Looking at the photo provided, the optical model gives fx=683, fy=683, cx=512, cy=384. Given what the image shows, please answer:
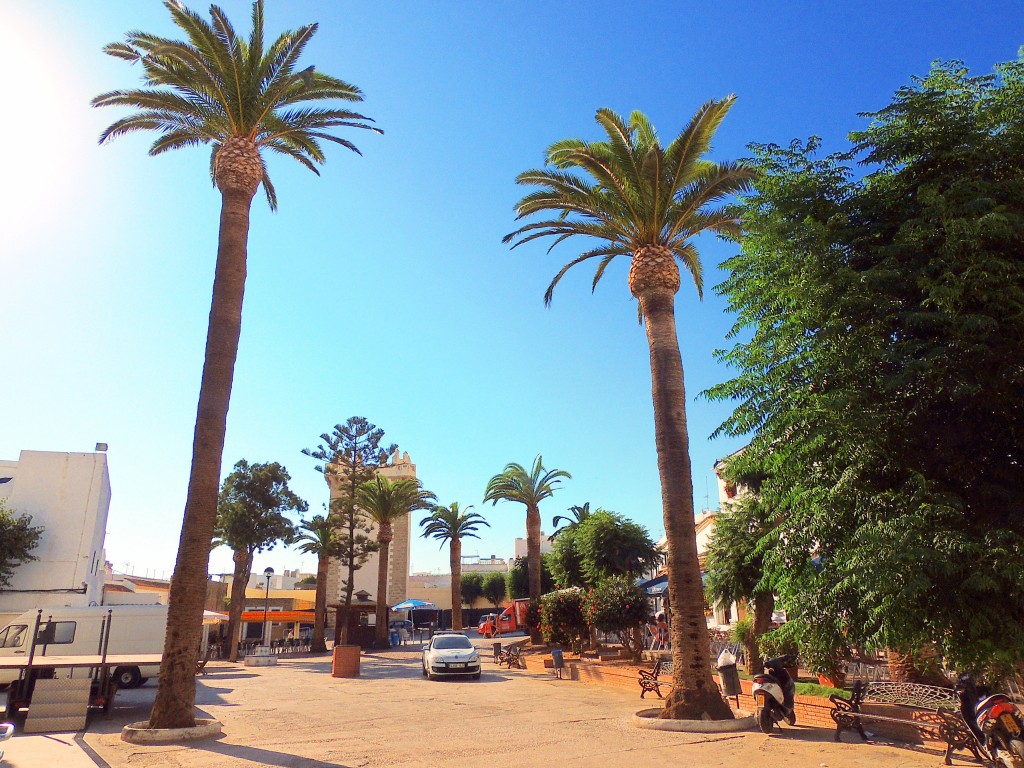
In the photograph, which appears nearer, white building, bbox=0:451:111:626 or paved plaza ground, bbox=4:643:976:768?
paved plaza ground, bbox=4:643:976:768

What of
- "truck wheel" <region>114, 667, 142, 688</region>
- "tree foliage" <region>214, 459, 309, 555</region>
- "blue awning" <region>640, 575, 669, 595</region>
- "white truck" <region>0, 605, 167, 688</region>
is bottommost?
"truck wheel" <region>114, 667, 142, 688</region>

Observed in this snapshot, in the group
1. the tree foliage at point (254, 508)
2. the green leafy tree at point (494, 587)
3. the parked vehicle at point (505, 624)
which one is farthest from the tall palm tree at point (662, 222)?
the green leafy tree at point (494, 587)

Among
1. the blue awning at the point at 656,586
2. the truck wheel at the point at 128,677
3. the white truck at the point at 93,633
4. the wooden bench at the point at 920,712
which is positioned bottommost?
the truck wheel at the point at 128,677

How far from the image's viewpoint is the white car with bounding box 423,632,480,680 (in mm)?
22219

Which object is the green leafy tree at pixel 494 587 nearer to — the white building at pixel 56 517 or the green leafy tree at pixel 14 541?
the white building at pixel 56 517

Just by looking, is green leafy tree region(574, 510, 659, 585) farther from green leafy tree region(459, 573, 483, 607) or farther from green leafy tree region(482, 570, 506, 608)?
green leafy tree region(459, 573, 483, 607)

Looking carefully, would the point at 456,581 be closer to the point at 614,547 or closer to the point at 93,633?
the point at 614,547

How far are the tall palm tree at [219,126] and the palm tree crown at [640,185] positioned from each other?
505 cm

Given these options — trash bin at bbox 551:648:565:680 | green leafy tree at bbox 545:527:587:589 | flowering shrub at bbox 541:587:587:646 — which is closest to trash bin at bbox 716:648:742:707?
trash bin at bbox 551:648:565:680

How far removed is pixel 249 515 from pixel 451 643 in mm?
18330

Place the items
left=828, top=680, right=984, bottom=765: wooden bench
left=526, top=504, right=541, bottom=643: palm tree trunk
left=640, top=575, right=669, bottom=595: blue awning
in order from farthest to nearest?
1. left=526, top=504, right=541, bottom=643: palm tree trunk
2. left=640, top=575, right=669, bottom=595: blue awning
3. left=828, top=680, right=984, bottom=765: wooden bench

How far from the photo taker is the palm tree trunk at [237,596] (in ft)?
116

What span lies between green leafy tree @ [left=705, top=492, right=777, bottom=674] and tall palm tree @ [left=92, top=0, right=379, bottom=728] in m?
12.7

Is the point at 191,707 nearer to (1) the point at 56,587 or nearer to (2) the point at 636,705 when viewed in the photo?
(2) the point at 636,705
